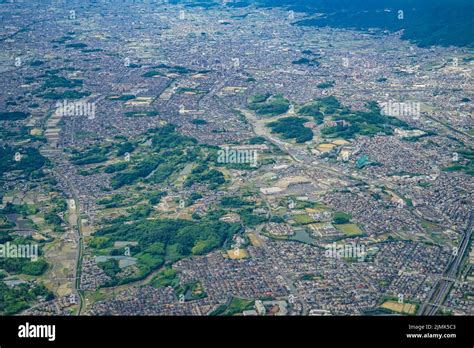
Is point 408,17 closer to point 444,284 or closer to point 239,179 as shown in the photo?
point 239,179

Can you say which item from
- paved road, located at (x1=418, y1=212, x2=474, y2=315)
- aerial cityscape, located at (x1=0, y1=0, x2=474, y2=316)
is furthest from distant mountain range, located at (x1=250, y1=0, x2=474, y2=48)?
paved road, located at (x1=418, y1=212, x2=474, y2=315)

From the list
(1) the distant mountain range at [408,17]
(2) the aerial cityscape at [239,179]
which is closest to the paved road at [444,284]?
(2) the aerial cityscape at [239,179]

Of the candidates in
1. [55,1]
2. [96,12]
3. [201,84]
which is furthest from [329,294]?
[55,1]

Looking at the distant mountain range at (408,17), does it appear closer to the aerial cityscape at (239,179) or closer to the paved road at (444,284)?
the aerial cityscape at (239,179)

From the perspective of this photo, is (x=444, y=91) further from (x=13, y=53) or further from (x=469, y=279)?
(x=13, y=53)

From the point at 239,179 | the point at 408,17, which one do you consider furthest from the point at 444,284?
the point at 408,17

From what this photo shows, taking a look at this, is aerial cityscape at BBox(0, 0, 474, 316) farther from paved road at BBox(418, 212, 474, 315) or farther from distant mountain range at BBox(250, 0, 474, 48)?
distant mountain range at BBox(250, 0, 474, 48)
